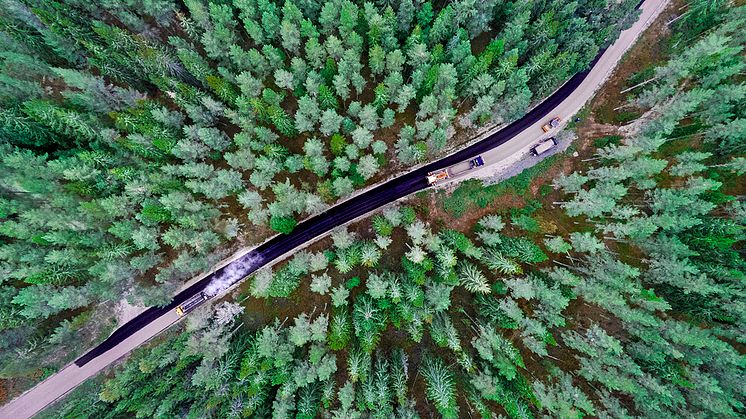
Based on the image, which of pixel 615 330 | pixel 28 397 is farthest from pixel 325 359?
pixel 28 397

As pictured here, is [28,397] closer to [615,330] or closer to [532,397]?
[532,397]

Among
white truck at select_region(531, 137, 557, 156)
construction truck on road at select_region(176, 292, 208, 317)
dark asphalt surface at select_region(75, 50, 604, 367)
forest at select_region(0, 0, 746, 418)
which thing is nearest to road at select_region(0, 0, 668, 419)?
dark asphalt surface at select_region(75, 50, 604, 367)

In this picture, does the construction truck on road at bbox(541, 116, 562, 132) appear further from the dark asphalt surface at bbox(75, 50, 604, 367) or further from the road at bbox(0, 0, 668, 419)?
the dark asphalt surface at bbox(75, 50, 604, 367)

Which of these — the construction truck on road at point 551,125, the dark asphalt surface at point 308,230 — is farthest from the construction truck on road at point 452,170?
the construction truck on road at point 551,125

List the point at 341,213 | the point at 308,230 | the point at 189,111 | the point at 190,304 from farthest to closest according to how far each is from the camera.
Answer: the point at 341,213 → the point at 308,230 → the point at 190,304 → the point at 189,111

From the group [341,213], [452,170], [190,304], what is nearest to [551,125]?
[452,170]

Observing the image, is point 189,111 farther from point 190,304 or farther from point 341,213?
point 190,304
